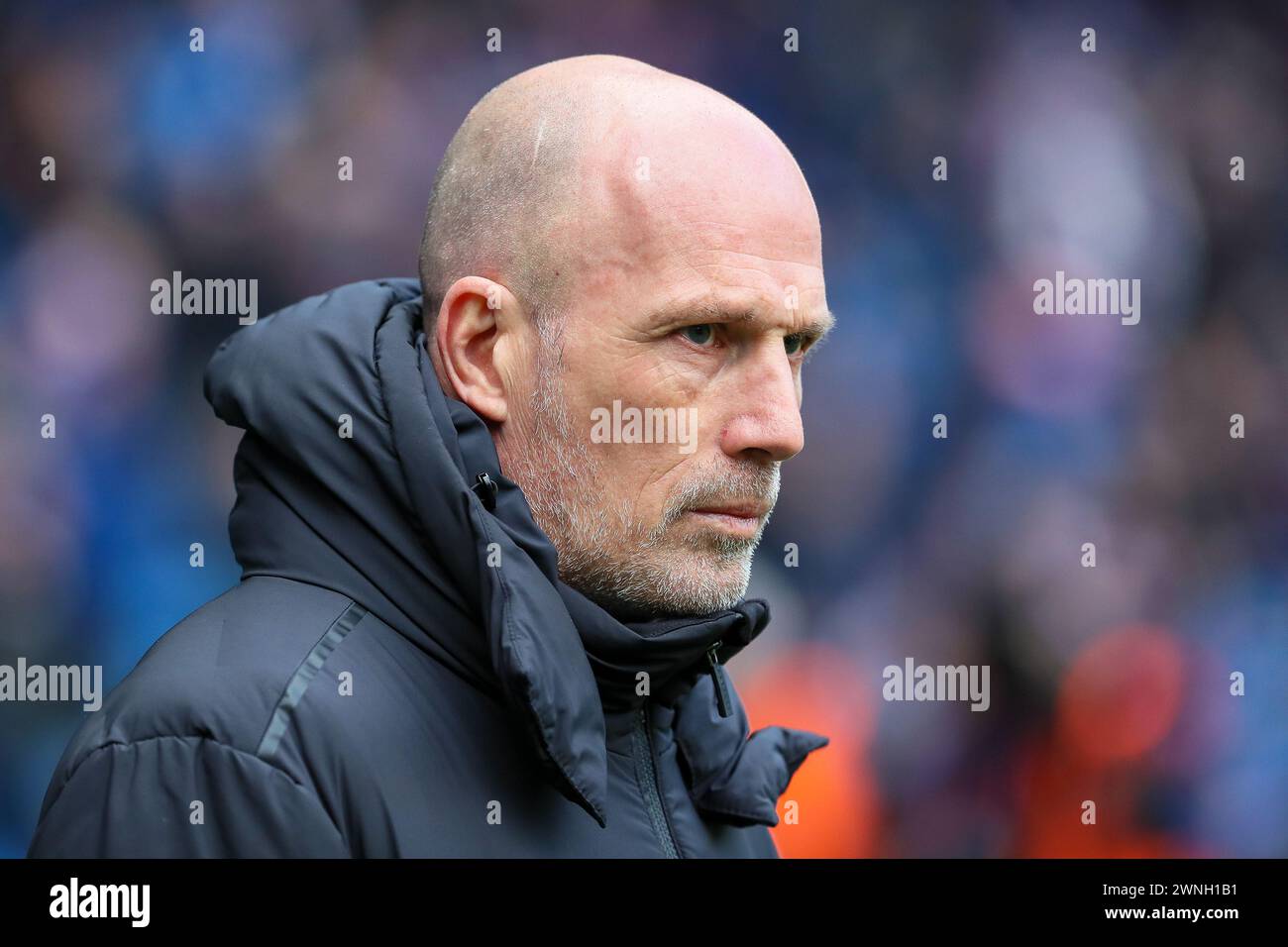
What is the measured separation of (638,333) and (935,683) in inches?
121

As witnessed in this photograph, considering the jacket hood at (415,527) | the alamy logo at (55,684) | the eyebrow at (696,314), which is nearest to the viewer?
the jacket hood at (415,527)

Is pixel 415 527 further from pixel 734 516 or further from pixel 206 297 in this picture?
pixel 206 297

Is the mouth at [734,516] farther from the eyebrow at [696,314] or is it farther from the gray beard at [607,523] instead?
the eyebrow at [696,314]

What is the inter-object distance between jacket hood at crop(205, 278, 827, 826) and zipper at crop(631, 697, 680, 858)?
0.09 metres

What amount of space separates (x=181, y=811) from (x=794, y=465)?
10.1 feet

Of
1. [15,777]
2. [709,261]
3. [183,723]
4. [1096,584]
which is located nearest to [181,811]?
[183,723]

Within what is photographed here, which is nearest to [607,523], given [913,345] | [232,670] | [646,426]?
[646,426]

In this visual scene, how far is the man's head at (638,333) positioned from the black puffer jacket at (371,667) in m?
0.10

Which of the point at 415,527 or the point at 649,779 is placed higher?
the point at 415,527

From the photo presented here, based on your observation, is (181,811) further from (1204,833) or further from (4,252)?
(1204,833)

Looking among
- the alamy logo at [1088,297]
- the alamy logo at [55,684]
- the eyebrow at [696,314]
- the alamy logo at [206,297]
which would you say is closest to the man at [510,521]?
the eyebrow at [696,314]

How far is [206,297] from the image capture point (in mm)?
3865

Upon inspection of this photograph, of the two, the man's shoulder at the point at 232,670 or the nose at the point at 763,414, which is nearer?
the man's shoulder at the point at 232,670

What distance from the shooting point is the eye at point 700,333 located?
5.32 ft
